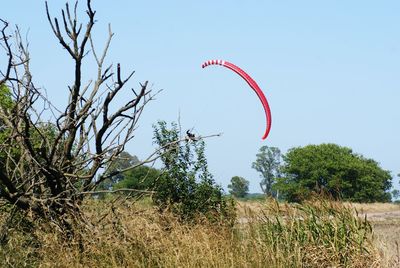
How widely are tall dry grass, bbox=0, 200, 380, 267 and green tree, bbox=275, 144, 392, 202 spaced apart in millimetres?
53027

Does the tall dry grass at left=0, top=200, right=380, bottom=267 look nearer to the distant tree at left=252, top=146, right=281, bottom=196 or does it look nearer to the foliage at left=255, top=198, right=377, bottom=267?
the foliage at left=255, top=198, right=377, bottom=267

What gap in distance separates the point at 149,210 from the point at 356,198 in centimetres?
5737

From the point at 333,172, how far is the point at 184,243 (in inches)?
2444

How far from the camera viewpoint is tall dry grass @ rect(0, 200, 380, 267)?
26.7ft

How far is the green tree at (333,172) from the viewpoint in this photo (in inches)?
2606

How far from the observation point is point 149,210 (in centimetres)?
927

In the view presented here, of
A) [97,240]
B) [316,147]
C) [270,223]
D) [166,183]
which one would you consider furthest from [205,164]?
[316,147]

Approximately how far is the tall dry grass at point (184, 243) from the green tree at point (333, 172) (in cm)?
5303

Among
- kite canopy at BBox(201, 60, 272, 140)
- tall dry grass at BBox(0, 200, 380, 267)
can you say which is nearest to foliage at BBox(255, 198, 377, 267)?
tall dry grass at BBox(0, 200, 380, 267)

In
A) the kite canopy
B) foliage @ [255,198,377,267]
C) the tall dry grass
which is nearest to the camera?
the tall dry grass

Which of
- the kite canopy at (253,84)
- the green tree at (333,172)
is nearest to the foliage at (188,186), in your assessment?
the kite canopy at (253,84)

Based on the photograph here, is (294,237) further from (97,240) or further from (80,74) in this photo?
(80,74)

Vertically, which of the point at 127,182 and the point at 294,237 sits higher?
the point at 127,182

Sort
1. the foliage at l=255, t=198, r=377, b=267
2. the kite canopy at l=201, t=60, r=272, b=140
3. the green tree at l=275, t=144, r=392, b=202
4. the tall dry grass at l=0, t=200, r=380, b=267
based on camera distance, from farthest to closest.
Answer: the green tree at l=275, t=144, r=392, b=202 → the kite canopy at l=201, t=60, r=272, b=140 → the foliage at l=255, t=198, r=377, b=267 → the tall dry grass at l=0, t=200, r=380, b=267
